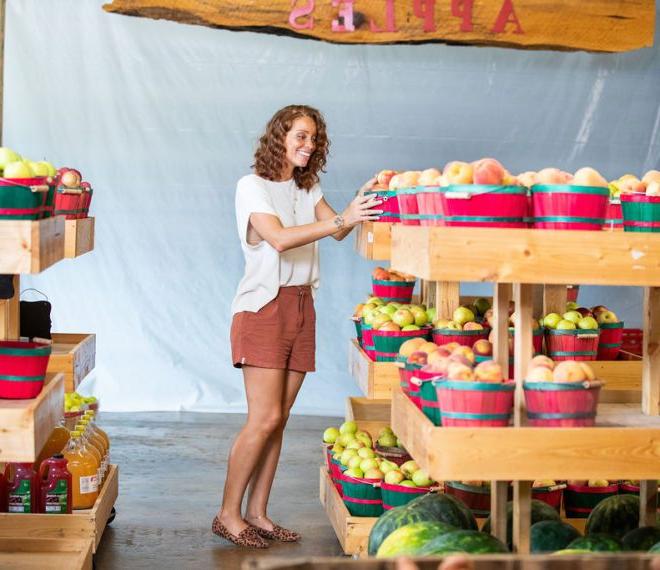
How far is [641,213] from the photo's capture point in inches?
107

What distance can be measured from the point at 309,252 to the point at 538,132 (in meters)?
3.49

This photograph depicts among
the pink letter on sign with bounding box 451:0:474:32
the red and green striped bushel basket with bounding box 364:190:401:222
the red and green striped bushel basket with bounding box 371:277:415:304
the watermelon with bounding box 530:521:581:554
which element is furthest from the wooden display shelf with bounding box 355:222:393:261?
the pink letter on sign with bounding box 451:0:474:32

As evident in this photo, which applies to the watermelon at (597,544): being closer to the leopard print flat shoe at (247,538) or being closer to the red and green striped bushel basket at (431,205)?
the red and green striped bushel basket at (431,205)

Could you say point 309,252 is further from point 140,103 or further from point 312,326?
point 140,103

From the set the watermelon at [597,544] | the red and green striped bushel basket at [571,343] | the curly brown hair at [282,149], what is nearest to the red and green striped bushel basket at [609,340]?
the red and green striped bushel basket at [571,343]

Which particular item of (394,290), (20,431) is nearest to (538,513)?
(20,431)

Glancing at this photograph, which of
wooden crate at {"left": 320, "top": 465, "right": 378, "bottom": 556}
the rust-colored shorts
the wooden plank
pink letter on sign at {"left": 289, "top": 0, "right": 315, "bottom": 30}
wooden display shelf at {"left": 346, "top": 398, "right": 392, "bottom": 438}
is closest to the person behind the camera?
the wooden plank

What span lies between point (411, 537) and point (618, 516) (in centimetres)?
84

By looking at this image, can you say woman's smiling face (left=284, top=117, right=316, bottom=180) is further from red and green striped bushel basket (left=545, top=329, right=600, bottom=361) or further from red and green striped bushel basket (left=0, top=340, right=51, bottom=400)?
red and green striped bushel basket (left=0, top=340, right=51, bottom=400)

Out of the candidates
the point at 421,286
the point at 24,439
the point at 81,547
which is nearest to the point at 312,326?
the point at 421,286

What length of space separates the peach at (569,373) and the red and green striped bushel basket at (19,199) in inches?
53.1

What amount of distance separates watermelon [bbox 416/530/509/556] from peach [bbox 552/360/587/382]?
1.36 ft

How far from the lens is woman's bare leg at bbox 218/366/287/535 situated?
4.49m

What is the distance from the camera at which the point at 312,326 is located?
4586 mm
